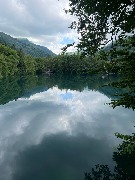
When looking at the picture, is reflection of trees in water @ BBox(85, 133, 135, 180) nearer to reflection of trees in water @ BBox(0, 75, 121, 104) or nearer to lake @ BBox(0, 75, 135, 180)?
lake @ BBox(0, 75, 135, 180)

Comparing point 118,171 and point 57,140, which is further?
point 57,140

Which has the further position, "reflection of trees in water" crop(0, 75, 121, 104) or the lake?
"reflection of trees in water" crop(0, 75, 121, 104)

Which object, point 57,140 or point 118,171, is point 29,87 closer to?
point 57,140

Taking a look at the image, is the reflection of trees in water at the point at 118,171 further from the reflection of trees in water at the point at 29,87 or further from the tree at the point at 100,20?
the reflection of trees in water at the point at 29,87

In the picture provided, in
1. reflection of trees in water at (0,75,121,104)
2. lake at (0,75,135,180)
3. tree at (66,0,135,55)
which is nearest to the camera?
tree at (66,0,135,55)

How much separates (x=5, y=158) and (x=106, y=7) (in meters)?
24.8

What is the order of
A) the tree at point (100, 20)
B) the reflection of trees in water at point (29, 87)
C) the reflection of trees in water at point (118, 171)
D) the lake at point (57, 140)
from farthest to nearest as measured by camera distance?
the reflection of trees in water at point (29, 87) → the lake at point (57, 140) → the reflection of trees in water at point (118, 171) → the tree at point (100, 20)

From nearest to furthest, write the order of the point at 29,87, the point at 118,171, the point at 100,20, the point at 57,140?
1. the point at 100,20
2. the point at 118,171
3. the point at 57,140
4. the point at 29,87

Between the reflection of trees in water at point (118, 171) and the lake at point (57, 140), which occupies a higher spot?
the reflection of trees in water at point (118, 171)

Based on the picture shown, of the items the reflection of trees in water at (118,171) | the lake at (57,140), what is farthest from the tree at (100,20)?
the reflection of trees in water at (118,171)

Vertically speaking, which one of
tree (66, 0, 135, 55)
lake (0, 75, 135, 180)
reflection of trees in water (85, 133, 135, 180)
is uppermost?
tree (66, 0, 135, 55)

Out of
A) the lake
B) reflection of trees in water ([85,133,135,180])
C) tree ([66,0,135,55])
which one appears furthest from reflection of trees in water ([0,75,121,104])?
tree ([66,0,135,55])

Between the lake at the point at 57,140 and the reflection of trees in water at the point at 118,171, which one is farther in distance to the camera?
the lake at the point at 57,140

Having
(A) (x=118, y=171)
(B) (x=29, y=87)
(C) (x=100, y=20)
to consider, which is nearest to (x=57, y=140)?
(A) (x=118, y=171)
